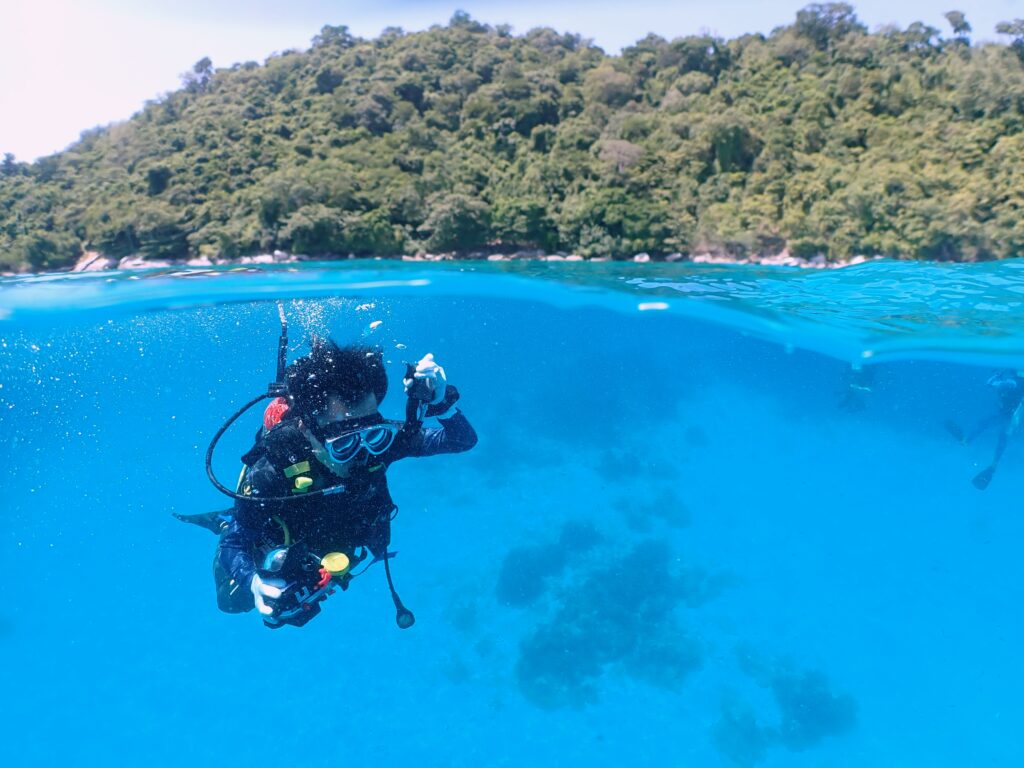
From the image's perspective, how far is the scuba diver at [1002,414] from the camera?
40.7 ft

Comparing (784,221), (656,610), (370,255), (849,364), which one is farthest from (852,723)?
(370,255)

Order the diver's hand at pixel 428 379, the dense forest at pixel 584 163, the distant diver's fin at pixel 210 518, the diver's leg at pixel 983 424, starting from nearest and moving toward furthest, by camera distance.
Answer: the diver's hand at pixel 428 379 → the distant diver's fin at pixel 210 518 → the diver's leg at pixel 983 424 → the dense forest at pixel 584 163

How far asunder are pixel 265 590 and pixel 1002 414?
52.7 ft

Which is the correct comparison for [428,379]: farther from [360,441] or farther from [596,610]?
[596,610]

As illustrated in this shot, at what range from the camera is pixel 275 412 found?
4965mm

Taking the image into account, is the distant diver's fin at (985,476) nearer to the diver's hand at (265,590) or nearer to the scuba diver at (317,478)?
the scuba diver at (317,478)

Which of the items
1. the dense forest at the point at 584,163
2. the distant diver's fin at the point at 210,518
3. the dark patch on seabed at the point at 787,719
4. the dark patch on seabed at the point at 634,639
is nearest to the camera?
the distant diver's fin at the point at 210,518

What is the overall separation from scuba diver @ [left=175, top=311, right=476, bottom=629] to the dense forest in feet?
59.1

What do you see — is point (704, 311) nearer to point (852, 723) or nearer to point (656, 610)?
point (656, 610)

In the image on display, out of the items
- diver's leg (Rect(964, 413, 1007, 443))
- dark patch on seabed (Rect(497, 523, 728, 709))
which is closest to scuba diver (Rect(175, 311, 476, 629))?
dark patch on seabed (Rect(497, 523, 728, 709))

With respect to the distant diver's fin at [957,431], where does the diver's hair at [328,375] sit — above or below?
above

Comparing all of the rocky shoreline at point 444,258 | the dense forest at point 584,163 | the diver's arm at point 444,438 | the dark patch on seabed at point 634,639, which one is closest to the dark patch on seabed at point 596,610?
the dark patch on seabed at point 634,639

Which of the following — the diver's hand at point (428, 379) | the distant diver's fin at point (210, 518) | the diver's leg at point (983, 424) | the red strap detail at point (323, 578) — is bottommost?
the diver's leg at point (983, 424)

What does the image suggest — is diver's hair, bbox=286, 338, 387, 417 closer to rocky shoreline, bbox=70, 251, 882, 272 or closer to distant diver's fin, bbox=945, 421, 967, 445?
distant diver's fin, bbox=945, 421, 967, 445
